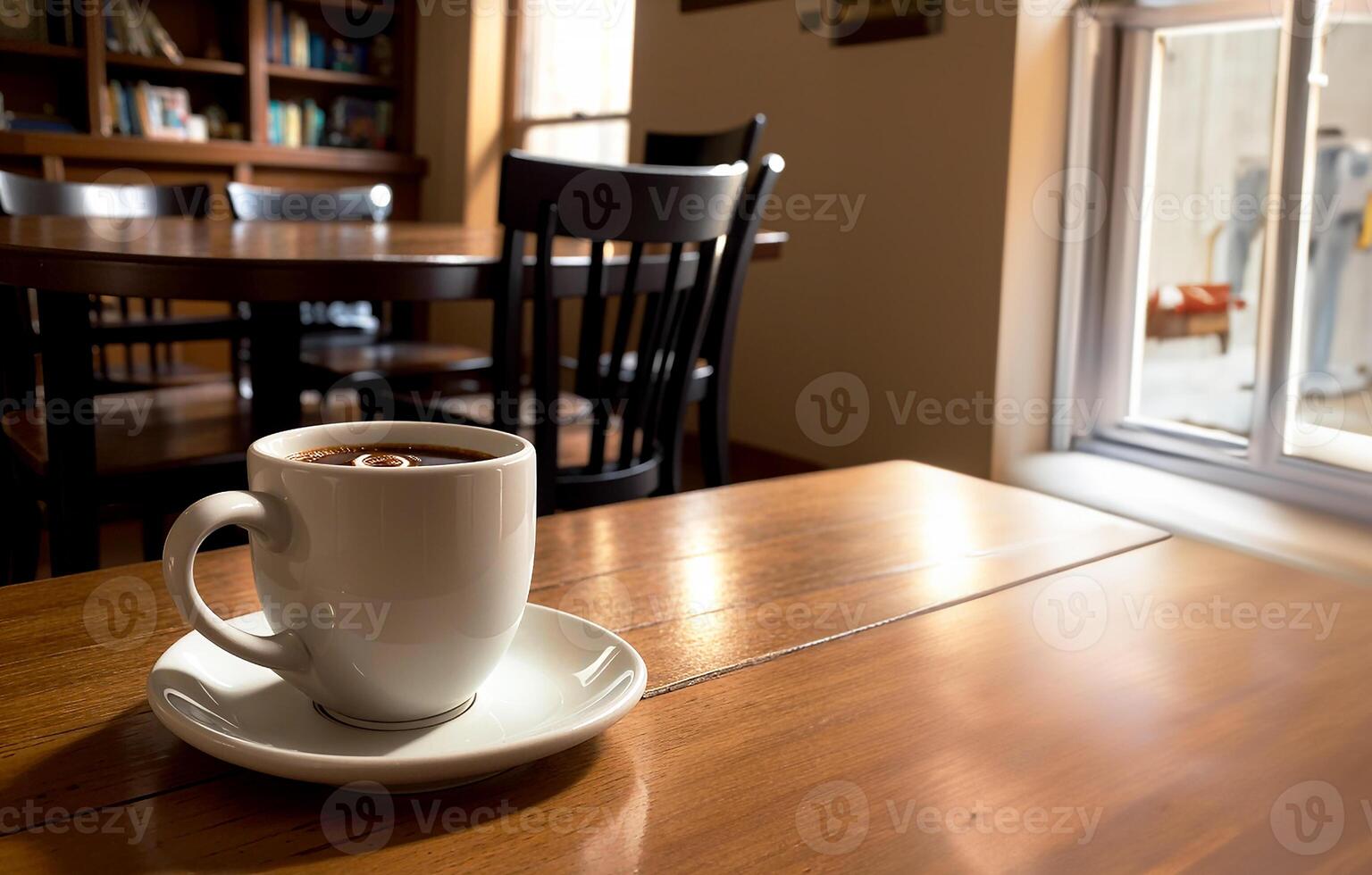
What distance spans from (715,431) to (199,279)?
88 cm

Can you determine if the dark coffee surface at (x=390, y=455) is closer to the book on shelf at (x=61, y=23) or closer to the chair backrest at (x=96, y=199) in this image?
the chair backrest at (x=96, y=199)

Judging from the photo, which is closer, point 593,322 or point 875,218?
point 593,322

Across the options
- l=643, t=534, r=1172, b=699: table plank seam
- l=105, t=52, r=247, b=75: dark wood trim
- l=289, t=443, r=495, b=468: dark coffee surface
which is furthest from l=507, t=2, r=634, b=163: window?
l=289, t=443, r=495, b=468: dark coffee surface

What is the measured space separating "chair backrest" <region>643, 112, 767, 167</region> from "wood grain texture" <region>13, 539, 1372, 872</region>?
6.27 ft

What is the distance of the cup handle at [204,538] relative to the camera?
363mm

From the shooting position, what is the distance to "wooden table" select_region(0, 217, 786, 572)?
4.27 feet

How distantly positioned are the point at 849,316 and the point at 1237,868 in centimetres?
257

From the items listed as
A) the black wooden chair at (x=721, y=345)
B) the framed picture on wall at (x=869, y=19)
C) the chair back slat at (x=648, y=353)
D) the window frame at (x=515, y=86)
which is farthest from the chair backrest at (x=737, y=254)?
the window frame at (x=515, y=86)

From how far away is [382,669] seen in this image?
1.24 ft

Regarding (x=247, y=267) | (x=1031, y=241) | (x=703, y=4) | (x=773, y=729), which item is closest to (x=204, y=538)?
(x=773, y=729)

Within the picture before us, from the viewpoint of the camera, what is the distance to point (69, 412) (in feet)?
4.71

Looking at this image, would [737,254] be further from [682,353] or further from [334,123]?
[334,123]

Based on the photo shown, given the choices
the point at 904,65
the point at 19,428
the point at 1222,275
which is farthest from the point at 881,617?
the point at 904,65

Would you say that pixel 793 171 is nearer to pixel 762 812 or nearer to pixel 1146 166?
pixel 1146 166
